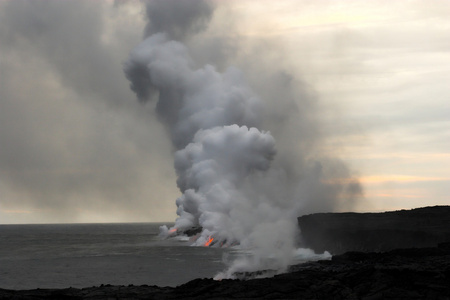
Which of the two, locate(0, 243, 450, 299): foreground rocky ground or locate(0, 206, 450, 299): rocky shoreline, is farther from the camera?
locate(0, 206, 450, 299): rocky shoreline

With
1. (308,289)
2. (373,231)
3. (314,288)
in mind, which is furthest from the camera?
(373,231)

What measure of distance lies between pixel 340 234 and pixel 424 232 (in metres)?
19.6

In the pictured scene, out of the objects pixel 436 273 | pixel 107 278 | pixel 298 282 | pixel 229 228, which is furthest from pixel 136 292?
pixel 229 228

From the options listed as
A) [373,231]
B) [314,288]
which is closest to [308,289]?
[314,288]

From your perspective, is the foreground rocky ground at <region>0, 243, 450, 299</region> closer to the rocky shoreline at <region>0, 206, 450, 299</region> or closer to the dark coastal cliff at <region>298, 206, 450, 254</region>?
the rocky shoreline at <region>0, 206, 450, 299</region>

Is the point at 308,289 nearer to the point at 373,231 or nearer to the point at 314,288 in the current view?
the point at 314,288

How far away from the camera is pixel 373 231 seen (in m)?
93.8

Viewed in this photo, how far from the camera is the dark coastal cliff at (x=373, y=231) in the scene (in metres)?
85.4

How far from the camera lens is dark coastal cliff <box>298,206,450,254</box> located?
8544 centimetres

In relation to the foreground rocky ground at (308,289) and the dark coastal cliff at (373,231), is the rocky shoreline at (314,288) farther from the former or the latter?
the dark coastal cliff at (373,231)

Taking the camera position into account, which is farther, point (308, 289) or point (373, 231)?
point (373, 231)

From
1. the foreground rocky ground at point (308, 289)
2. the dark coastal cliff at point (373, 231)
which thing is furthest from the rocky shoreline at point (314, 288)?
the dark coastal cliff at point (373, 231)

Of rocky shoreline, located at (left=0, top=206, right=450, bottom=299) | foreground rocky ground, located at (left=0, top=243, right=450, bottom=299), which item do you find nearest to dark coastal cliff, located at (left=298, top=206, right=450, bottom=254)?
rocky shoreline, located at (left=0, top=206, right=450, bottom=299)

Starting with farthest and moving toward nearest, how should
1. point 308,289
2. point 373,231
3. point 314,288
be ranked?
point 373,231 < point 314,288 < point 308,289
